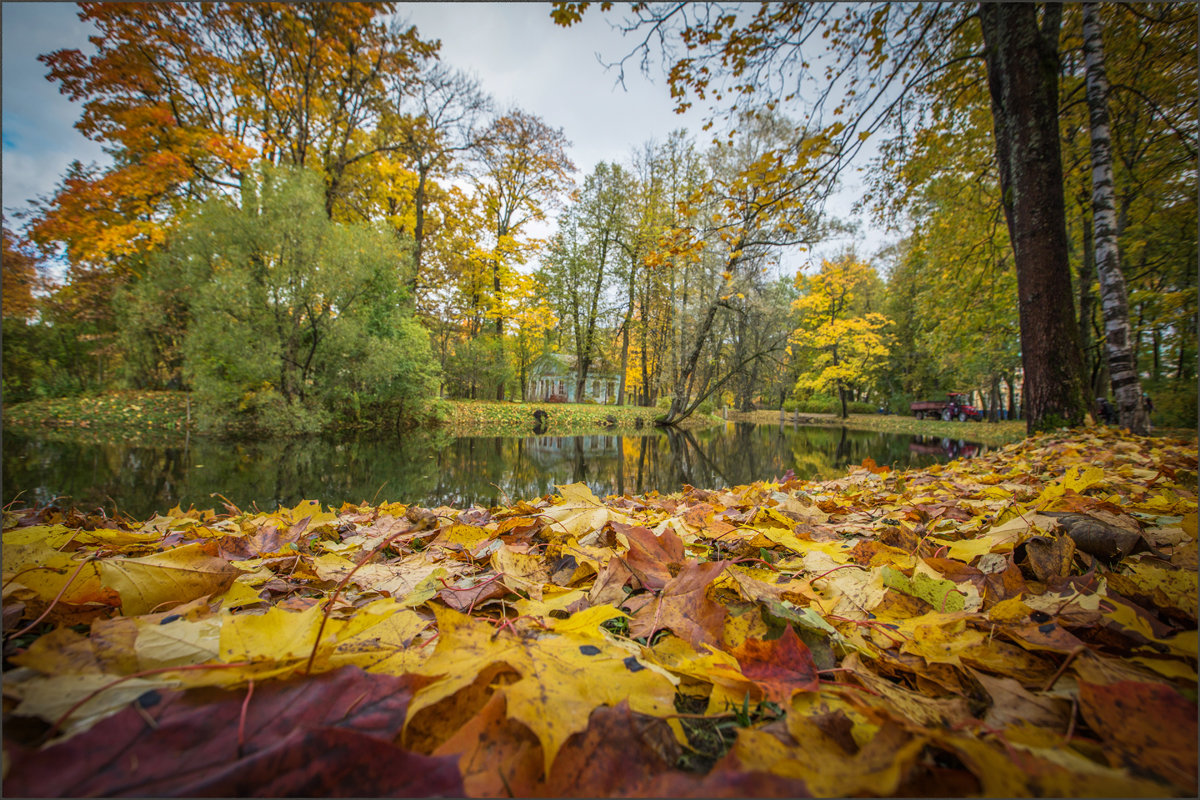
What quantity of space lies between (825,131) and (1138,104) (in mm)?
2646

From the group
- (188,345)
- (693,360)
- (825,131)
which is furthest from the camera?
(693,360)

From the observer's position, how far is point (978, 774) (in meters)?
0.33

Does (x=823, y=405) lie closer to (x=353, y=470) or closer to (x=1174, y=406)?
(x=1174, y=406)

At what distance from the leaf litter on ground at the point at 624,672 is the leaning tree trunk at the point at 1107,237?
133 inches

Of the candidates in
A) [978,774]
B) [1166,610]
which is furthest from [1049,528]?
[978,774]

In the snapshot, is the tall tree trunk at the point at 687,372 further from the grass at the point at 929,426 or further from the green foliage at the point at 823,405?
the green foliage at the point at 823,405

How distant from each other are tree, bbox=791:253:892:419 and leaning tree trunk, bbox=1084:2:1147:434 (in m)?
17.8

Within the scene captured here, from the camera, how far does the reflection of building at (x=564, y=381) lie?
93.2 ft

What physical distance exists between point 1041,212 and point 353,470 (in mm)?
7036

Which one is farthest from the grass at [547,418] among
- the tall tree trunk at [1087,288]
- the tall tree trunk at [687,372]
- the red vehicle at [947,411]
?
the red vehicle at [947,411]

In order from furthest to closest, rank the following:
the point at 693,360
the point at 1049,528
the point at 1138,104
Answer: the point at 693,360 → the point at 1138,104 → the point at 1049,528

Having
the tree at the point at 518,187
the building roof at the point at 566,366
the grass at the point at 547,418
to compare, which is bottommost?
the grass at the point at 547,418

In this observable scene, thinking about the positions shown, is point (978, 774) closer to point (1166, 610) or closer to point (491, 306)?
point (1166, 610)

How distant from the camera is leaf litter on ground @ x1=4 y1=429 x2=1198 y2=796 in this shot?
338 mm
